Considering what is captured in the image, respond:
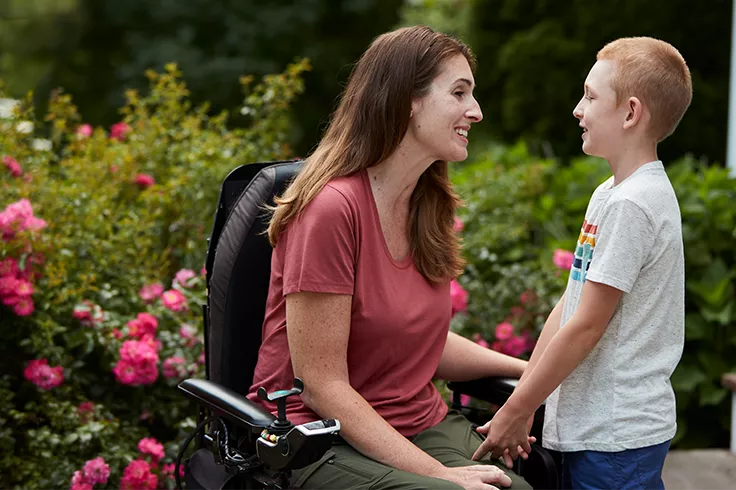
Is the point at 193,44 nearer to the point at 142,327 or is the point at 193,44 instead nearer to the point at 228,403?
the point at 142,327

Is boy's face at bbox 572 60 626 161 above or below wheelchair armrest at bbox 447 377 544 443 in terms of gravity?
above

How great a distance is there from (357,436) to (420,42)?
0.88 m

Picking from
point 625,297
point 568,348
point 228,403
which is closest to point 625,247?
point 625,297

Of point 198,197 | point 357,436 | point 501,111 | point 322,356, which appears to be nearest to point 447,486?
point 357,436

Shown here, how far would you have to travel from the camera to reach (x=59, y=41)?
11.4m

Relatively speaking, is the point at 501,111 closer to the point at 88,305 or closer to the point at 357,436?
the point at 88,305

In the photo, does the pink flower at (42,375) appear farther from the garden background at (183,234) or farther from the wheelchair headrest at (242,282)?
the wheelchair headrest at (242,282)

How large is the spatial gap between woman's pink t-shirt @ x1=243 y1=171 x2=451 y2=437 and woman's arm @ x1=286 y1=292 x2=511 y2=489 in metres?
0.03

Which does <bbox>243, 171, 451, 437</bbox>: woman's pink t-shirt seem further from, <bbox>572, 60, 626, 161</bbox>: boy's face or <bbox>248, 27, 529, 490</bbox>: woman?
<bbox>572, 60, 626, 161</bbox>: boy's face

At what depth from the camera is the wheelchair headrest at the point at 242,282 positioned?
231cm

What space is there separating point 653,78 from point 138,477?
1.83 m

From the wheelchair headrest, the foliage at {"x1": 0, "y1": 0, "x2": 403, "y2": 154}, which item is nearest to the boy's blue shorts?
the wheelchair headrest

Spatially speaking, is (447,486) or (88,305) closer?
(447,486)

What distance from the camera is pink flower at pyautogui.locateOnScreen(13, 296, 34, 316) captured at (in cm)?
290
